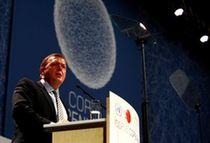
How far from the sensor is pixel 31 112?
2.41m

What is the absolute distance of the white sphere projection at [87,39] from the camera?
14.1ft

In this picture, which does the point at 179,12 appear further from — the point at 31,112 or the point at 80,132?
the point at 80,132

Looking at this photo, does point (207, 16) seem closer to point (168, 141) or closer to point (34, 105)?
point (168, 141)

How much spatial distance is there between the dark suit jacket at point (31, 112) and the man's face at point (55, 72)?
0.10 meters

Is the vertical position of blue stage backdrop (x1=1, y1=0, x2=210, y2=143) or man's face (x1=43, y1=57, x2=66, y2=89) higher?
blue stage backdrop (x1=1, y1=0, x2=210, y2=143)

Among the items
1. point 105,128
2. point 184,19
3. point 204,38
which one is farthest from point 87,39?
point 204,38

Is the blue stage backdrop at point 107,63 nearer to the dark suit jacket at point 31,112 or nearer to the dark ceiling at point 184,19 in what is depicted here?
the dark ceiling at point 184,19

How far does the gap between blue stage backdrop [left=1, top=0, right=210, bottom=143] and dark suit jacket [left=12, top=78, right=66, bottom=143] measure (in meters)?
0.82

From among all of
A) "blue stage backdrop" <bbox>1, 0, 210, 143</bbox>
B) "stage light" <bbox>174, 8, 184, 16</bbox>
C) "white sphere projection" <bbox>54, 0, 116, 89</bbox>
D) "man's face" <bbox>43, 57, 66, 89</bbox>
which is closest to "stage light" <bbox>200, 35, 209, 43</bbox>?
"blue stage backdrop" <bbox>1, 0, 210, 143</bbox>

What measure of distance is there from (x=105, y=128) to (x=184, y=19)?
504 cm

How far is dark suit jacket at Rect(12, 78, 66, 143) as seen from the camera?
2.37m

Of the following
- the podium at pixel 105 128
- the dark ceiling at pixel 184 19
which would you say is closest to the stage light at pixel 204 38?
the dark ceiling at pixel 184 19

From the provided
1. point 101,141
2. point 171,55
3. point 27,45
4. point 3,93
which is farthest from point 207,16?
point 101,141

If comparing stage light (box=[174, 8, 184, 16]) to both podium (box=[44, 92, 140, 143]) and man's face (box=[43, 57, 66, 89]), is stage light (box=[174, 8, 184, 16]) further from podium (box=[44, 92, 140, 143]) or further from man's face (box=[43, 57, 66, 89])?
podium (box=[44, 92, 140, 143])
